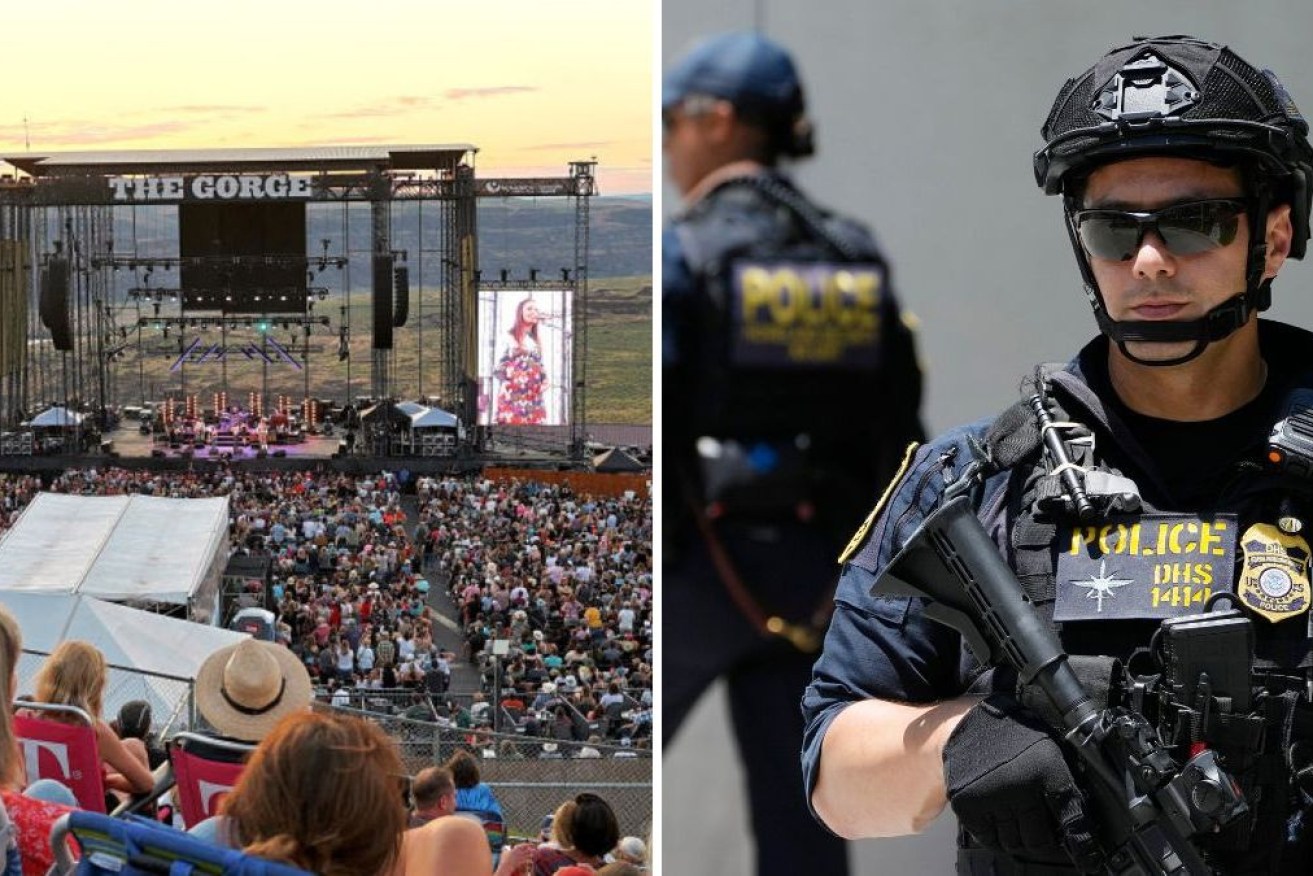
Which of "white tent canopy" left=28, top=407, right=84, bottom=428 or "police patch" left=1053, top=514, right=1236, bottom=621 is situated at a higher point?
"police patch" left=1053, top=514, right=1236, bottom=621

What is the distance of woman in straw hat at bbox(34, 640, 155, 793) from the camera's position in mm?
3131

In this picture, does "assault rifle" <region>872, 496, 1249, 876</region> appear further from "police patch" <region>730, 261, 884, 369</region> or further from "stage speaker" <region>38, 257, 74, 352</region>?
"stage speaker" <region>38, 257, 74, 352</region>

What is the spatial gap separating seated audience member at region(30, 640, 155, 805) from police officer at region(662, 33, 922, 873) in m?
1.11

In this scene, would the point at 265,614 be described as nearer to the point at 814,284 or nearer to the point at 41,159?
the point at 41,159

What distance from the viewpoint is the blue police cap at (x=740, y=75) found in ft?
8.32

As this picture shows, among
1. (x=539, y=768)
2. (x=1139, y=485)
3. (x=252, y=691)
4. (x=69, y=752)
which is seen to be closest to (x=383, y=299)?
(x=539, y=768)

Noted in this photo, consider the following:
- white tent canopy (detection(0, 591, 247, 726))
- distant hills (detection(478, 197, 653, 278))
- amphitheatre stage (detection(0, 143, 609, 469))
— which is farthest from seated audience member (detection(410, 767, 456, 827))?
amphitheatre stage (detection(0, 143, 609, 469))

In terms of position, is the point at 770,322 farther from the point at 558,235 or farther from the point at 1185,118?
the point at 558,235

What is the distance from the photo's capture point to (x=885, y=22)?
2514 mm

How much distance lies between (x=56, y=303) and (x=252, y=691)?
814 cm

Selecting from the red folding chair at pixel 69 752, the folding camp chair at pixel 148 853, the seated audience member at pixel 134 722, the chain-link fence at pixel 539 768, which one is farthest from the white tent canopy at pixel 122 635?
the folding camp chair at pixel 148 853

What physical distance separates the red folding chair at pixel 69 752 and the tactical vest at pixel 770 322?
1205mm

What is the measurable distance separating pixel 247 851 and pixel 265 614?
24.5ft

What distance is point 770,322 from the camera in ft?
8.90
